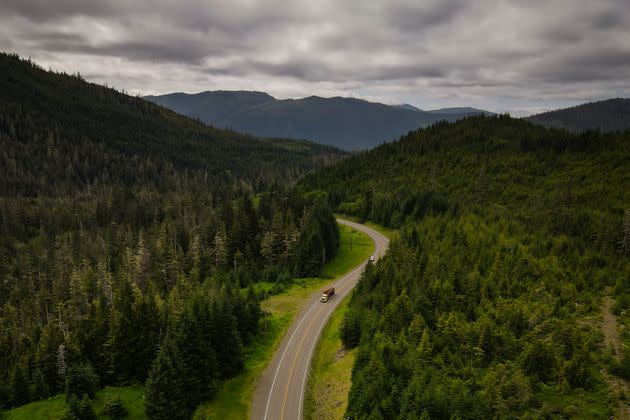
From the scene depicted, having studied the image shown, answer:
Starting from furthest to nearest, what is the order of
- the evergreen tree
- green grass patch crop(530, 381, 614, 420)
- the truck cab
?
the truck cab, the evergreen tree, green grass patch crop(530, 381, 614, 420)

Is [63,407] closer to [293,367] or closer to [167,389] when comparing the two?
[167,389]

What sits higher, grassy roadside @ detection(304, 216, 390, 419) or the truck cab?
the truck cab

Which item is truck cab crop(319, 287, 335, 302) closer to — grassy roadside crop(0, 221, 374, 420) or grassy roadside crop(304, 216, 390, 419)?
grassy roadside crop(0, 221, 374, 420)

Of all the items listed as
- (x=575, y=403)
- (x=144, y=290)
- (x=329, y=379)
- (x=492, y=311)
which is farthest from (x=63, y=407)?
(x=575, y=403)

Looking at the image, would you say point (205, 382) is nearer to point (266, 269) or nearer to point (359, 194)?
point (266, 269)

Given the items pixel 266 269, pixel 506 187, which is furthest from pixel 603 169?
pixel 266 269

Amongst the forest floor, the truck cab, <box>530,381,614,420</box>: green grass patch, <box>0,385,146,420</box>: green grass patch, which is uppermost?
the forest floor

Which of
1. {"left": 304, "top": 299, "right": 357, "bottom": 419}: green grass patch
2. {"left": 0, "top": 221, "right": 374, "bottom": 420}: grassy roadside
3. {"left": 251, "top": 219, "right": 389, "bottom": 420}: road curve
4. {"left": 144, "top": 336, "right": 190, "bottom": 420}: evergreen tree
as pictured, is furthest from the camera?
{"left": 251, "top": 219, "right": 389, "bottom": 420}: road curve

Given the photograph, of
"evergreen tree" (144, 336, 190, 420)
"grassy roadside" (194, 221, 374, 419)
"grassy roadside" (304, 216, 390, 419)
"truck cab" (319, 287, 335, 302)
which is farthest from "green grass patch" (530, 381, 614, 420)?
"truck cab" (319, 287, 335, 302)
